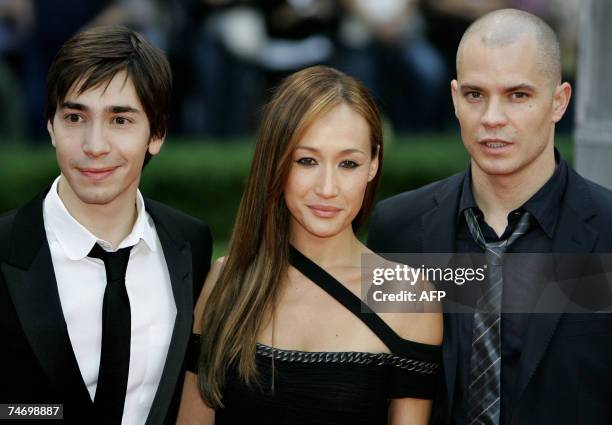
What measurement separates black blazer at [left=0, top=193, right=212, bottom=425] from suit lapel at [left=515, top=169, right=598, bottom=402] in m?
1.31

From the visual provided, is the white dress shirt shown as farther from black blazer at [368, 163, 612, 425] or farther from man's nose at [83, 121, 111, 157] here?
black blazer at [368, 163, 612, 425]

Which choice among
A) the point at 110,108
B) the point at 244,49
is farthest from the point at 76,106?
the point at 244,49

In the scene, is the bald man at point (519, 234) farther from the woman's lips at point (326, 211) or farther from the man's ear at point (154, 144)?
the man's ear at point (154, 144)

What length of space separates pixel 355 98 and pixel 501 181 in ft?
2.22

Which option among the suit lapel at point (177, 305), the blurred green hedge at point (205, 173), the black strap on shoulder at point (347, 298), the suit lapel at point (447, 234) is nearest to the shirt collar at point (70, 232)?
the suit lapel at point (177, 305)

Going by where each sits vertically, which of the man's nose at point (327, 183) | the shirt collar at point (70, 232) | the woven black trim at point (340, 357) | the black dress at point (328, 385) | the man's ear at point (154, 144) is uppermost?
the man's ear at point (154, 144)

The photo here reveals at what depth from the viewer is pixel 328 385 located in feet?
13.8

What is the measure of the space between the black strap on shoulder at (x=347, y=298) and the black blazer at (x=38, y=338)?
20.7 inches

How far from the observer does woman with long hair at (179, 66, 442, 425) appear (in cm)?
423

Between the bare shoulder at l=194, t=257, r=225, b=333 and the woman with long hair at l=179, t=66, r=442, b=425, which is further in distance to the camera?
the bare shoulder at l=194, t=257, r=225, b=333

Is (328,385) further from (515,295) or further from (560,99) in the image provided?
(560,99)

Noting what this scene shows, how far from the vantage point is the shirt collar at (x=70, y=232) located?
4.20m

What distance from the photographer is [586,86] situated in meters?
6.25

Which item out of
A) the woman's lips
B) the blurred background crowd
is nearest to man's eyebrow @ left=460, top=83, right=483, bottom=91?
the woman's lips
